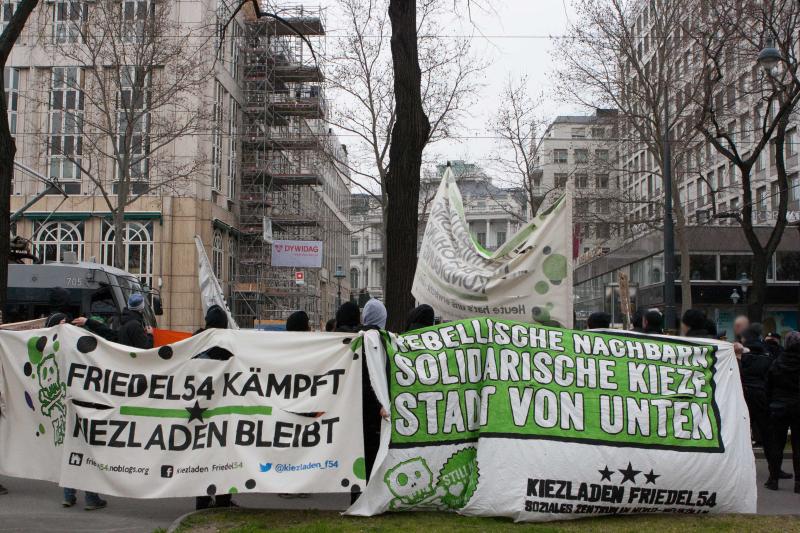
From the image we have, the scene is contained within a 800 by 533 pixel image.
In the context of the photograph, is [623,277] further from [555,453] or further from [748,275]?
[748,275]

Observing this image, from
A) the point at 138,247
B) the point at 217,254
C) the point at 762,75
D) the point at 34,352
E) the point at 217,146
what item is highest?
the point at 217,146

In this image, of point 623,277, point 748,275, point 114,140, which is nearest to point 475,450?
point 623,277

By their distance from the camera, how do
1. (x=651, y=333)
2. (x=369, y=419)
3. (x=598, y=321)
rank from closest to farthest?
(x=369, y=419) < (x=651, y=333) < (x=598, y=321)

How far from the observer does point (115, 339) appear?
8109 mm

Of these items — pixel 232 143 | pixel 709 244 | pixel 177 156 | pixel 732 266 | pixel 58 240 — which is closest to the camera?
pixel 177 156

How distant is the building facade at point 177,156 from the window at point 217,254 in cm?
8

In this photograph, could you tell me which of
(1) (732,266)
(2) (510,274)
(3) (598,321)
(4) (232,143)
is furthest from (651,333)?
(4) (232,143)

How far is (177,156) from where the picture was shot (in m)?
39.2

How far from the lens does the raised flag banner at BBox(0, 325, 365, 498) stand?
7.04 meters

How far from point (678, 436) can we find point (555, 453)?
1.20 m

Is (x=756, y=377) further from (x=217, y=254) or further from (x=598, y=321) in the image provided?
(x=217, y=254)

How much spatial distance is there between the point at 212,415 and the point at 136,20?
24.7m

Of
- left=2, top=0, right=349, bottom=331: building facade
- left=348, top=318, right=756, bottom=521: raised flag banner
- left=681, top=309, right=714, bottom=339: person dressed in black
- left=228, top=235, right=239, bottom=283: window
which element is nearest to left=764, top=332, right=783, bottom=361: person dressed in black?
left=681, top=309, right=714, bottom=339: person dressed in black

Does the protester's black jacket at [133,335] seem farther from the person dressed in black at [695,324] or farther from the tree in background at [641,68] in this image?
the tree in background at [641,68]
